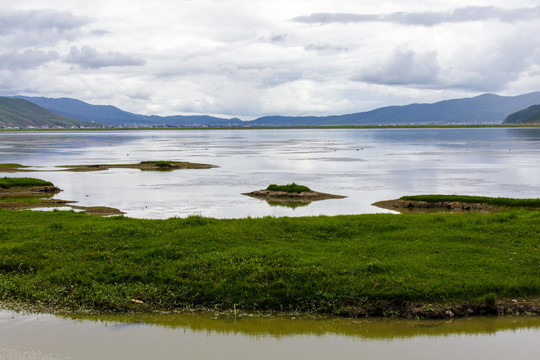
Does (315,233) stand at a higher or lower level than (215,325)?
higher

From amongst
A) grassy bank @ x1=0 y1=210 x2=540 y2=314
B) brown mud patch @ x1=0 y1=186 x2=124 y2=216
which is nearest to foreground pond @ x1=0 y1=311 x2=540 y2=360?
grassy bank @ x1=0 y1=210 x2=540 y2=314

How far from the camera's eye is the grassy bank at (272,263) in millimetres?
20016

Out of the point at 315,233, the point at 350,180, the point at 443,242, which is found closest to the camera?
the point at 443,242

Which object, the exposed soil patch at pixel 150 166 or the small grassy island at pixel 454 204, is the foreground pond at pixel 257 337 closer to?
the small grassy island at pixel 454 204

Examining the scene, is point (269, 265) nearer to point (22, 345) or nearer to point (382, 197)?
point (22, 345)

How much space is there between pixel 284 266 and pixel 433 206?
2669 cm

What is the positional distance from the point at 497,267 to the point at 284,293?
8536 mm

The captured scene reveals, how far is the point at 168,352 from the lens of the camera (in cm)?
1702

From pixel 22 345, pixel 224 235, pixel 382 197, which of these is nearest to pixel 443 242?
pixel 224 235

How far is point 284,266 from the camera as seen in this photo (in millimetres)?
21453

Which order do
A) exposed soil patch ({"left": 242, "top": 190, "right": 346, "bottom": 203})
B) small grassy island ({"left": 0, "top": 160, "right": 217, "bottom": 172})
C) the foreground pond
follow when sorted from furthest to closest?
small grassy island ({"left": 0, "top": 160, "right": 217, "bottom": 172}), exposed soil patch ({"left": 242, "top": 190, "right": 346, "bottom": 203}), the foreground pond

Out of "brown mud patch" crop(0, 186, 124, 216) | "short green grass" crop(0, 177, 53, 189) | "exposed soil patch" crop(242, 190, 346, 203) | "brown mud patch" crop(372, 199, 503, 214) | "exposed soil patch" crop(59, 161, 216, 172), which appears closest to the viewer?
"brown mud patch" crop(372, 199, 503, 214)

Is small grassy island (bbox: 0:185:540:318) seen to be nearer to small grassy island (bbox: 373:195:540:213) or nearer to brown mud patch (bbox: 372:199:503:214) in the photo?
small grassy island (bbox: 373:195:540:213)

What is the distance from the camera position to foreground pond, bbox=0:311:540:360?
16.9m
